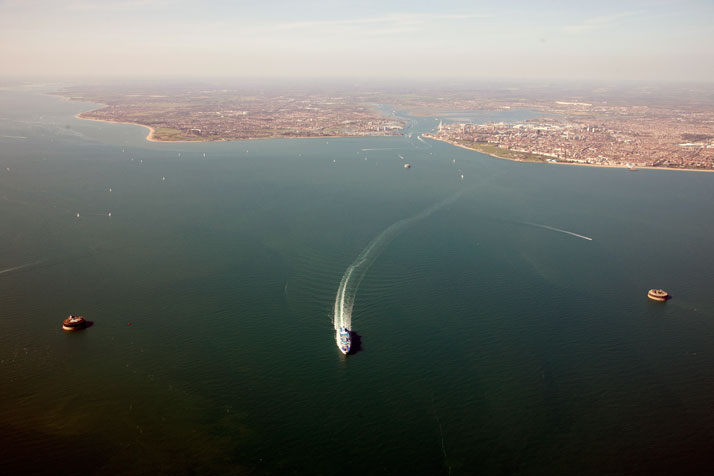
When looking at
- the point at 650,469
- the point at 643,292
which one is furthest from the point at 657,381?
the point at 643,292

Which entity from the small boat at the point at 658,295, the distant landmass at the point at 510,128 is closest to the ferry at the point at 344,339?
the small boat at the point at 658,295

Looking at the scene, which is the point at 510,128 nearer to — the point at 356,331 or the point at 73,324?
the point at 356,331

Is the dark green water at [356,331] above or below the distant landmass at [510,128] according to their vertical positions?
below

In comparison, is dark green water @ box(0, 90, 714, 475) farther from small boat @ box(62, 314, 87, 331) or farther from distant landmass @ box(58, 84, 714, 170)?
distant landmass @ box(58, 84, 714, 170)

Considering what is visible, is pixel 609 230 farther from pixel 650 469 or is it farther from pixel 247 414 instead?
pixel 247 414

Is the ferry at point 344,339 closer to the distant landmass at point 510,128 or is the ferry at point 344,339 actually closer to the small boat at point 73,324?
the small boat at point 73,324

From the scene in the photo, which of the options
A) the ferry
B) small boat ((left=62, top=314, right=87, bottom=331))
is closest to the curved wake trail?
the ferry

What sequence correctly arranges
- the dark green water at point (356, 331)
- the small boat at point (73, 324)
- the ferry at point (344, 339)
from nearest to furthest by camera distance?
the dark green water at point (356, 331)
the ferry at point (344, 339)
the small boat at point (73, 324)
